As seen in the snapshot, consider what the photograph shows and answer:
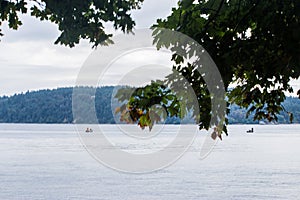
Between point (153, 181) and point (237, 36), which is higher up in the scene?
point (237, 36)

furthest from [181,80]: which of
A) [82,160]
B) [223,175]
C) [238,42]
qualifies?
[82,160]

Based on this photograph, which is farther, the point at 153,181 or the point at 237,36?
the point at 153,181

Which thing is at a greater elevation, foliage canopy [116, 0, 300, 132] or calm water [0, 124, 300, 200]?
foliage canopy [116, 0, 300, 132]

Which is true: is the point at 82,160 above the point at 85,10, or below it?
below

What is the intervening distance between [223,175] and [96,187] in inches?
581

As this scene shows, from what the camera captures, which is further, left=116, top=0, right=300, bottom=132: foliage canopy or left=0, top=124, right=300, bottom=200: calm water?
left=0, top=124, right=300, bottom=200: calm water

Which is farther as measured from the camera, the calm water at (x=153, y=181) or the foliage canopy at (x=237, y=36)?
the calm water at (x=153, y=181)

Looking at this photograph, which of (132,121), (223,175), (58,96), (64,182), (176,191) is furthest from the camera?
(58,96)

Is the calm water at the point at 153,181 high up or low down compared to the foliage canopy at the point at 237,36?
down

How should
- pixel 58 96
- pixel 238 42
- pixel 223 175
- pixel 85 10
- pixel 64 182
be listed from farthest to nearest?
pixel 58 96 < pixel 223 175 < pixel 64 182 < pixel 85 10 < pixel 238 42

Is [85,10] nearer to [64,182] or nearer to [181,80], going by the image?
[181,80]

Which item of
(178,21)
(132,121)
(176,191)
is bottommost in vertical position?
(176,191)

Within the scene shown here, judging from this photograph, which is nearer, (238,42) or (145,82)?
(238,42)

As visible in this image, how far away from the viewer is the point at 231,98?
670 centimetres
